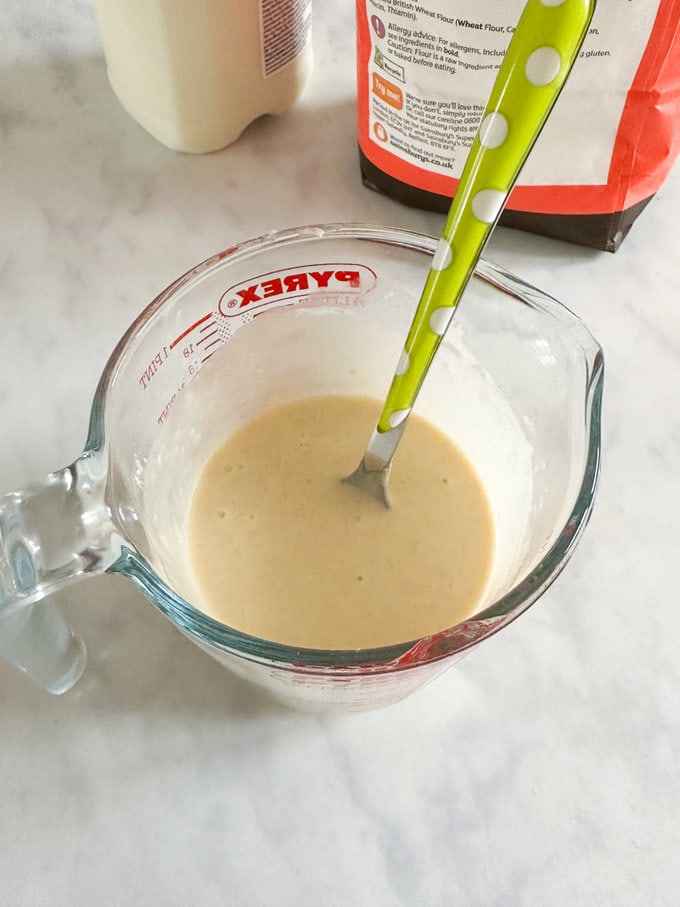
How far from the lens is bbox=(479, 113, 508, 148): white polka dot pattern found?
42 centimetres

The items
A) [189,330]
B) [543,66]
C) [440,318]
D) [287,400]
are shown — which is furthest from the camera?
[287,400]

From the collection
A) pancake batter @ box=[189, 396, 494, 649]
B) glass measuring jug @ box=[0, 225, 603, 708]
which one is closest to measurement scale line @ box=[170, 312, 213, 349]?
glass measuring jug @ box=[0, 225, 603, 708]

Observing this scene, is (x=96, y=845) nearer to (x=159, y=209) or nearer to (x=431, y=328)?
(x=431, y=328)

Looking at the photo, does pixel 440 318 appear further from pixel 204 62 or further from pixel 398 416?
pixel 204 62

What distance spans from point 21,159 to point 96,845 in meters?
0.60

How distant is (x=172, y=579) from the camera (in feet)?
1.80

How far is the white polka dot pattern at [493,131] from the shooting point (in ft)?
1.38

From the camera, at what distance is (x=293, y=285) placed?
0.64 m

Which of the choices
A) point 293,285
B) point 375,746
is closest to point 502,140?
point 293,285

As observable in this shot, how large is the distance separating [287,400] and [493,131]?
0.32 m

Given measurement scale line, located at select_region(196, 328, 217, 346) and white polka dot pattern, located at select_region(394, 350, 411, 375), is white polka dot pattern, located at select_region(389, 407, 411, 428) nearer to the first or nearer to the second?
white polka dot pattern, located at select_region(394, 350, 411, 375)

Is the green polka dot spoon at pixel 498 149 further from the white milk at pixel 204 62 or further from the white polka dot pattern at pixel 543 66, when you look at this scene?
the white milk at pixel 204 62

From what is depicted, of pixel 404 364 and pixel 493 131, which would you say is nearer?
pixel 493 131

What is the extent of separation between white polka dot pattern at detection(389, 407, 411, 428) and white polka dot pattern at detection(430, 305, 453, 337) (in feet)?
0.24
